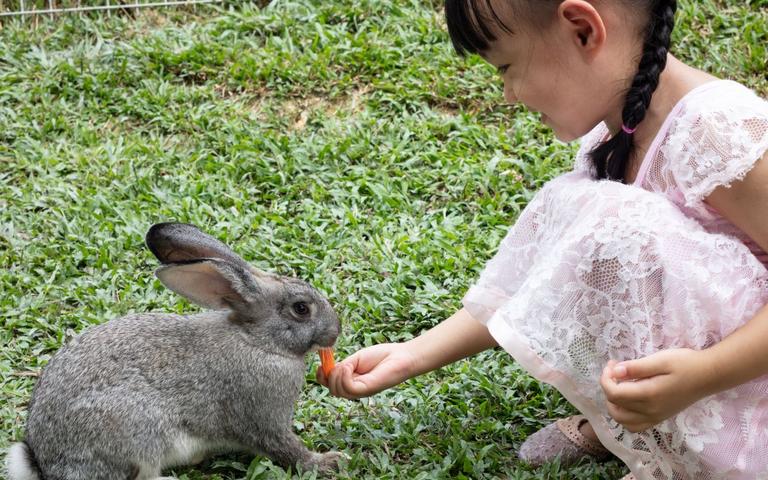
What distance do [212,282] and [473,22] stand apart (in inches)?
44.4

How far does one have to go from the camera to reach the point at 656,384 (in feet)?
8.00

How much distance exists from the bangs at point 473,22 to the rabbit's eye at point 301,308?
0.98m

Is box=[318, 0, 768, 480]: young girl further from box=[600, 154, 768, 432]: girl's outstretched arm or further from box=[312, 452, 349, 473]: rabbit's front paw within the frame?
box=[312, 452, 349, 473]: rabbit's front paw

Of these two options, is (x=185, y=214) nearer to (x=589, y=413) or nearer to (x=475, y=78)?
(x=475, y=78)

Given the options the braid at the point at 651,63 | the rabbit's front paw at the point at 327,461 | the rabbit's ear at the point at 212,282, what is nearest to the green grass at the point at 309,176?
the rabbit's front paw at the point at 327,461

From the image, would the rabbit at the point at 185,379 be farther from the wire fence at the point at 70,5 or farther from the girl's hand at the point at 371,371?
the wire fence at the point at 70,5

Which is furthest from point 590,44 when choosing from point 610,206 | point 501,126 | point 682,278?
point 501,126

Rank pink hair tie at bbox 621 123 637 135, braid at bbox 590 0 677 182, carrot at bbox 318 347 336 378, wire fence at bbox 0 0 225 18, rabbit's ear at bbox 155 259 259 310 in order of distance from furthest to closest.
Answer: wire fence at bbox 0 0 225 18 → carrot at bbox 318 347 336 378 → rabbit's ear at bbox 155 259 259 310 → pink hair tie at bbox 621 123 637 135 → braid at bbox 590 0 677 182

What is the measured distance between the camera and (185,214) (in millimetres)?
4191

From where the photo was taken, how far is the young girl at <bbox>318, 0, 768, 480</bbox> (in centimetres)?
252

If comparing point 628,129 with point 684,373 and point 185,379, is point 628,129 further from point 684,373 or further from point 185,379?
point 185,379

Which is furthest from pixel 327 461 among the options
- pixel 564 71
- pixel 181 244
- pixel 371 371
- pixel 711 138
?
pixel 711 138

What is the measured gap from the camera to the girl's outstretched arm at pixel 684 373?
2441mm

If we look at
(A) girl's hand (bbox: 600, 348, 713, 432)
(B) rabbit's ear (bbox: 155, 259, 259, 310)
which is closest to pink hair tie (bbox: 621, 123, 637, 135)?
(A) girl's hand (bbox: 600, 348, 713, 432)
